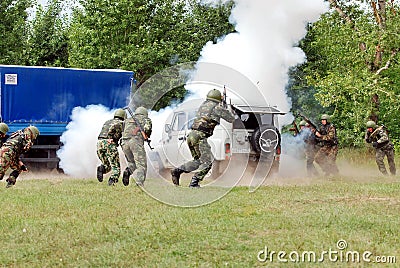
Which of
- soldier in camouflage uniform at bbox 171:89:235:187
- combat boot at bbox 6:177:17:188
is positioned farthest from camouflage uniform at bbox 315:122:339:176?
combat boot at bbox 6:177:17:188

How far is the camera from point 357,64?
25141 mm

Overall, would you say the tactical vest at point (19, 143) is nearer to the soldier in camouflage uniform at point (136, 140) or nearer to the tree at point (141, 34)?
the soldier in camouflage uniform at point (136, 140)

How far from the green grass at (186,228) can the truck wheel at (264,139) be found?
3178 millimetres

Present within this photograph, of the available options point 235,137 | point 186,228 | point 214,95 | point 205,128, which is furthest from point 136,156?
point 186,228

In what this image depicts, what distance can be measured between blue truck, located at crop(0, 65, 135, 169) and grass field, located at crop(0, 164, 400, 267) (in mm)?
5354

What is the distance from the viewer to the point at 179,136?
15.8 metres

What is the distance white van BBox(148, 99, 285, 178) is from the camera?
595 inches

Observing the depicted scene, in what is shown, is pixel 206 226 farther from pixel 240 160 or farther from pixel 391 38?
pixel 391 38

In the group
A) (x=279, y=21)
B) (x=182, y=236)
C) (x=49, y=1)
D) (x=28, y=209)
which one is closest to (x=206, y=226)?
(x=182, y=236)

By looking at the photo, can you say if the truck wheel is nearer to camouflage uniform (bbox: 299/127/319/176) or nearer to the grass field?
camouflage uniform (bbox: 299/127/319/176)

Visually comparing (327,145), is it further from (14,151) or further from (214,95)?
(14,151)

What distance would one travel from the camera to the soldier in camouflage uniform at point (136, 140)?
13289 millimetres

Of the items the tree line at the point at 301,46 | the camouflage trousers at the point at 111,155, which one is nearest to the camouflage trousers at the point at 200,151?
the camouflage trousers at the point at 111,155

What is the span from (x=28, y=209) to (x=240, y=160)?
249 inches
